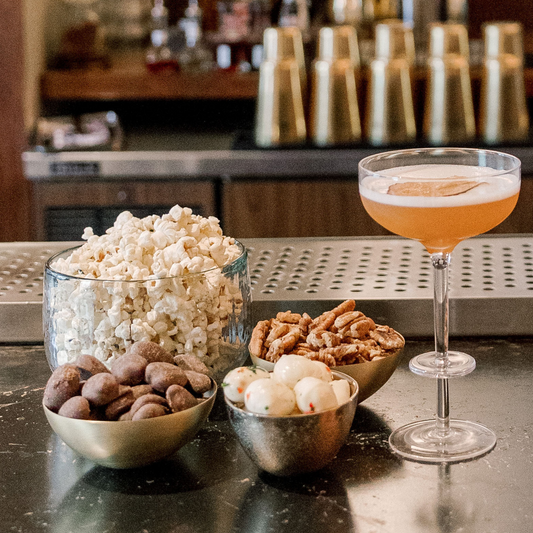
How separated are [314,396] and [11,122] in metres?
2.63

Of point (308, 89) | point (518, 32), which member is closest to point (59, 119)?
point (308, 89)

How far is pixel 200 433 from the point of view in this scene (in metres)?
1.05

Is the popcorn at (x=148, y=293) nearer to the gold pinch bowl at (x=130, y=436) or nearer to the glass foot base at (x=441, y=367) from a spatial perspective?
the gold pinch bowl at (x=130, y=436)

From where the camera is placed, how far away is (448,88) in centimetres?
279

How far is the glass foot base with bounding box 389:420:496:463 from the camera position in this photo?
3.18 feet

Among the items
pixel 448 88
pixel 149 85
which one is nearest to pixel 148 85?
pixel 149 85

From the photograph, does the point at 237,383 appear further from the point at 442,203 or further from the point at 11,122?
the point at 11,122

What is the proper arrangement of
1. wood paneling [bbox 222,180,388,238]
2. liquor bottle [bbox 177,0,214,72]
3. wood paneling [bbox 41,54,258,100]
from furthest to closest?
liquor bottle [bbox 177,0,214,72]
wood paneling [bbox 41,54,258,100]
wood paneling [bbox 222,180,388,238]

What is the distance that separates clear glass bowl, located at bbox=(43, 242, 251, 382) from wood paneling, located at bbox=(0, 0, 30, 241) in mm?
2262

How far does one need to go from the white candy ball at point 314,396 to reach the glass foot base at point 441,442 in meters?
0.15

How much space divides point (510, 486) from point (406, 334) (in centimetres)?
44

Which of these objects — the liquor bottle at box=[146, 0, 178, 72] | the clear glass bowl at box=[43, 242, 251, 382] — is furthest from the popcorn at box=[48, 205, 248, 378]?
the liquor bottle at box=[146, 0, 178, 72]

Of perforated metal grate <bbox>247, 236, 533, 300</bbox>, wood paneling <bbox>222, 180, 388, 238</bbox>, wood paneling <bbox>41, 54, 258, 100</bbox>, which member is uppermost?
wood paneling <bbox>41, 54, 258, 100</bbox>

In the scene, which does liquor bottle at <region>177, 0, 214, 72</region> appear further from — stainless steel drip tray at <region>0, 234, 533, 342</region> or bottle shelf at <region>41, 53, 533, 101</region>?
stainless steel drip tray at <region>0, 234, 533, 342</region>
